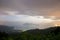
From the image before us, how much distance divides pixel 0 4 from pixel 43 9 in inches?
16.5

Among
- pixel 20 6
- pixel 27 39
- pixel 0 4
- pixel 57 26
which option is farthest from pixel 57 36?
pixel 0 4

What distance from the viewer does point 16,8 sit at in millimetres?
1491

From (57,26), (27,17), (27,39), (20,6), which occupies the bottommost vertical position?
(27,39)

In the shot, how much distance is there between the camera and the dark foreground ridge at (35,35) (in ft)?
4.65

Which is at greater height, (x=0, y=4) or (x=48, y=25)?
(x=0, y=4)

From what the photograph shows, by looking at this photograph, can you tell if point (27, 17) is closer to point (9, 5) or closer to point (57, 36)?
point (9, 5)

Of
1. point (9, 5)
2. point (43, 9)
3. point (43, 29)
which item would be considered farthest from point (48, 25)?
point (9, 5)

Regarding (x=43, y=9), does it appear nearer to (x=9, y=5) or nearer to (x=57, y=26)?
(x=57, y=26)

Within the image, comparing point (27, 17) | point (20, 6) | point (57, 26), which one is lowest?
point (57, 26)

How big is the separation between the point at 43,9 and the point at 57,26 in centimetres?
21

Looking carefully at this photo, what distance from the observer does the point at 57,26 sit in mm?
1495

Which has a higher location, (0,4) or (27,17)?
(0,4)

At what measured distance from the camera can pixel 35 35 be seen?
1.45 m

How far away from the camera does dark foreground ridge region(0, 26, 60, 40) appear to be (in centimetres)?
142
